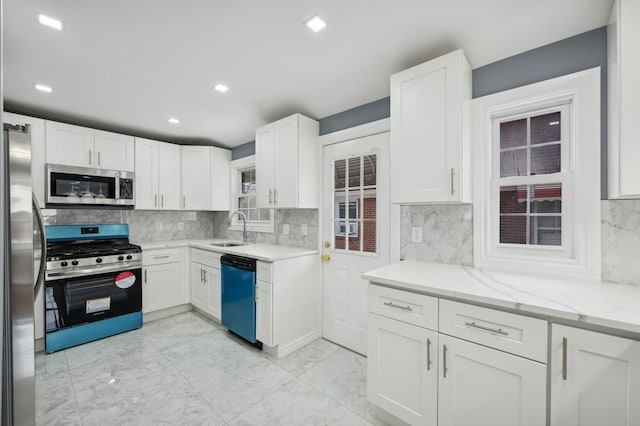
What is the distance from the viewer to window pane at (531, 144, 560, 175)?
1.76 metres

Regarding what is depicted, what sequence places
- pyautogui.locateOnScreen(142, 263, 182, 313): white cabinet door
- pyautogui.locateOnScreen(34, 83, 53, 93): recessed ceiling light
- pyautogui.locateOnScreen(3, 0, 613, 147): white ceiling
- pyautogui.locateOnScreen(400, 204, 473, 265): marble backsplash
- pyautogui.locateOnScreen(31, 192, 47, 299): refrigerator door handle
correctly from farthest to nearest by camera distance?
pyautogui.locateOnScreen(142, 263, 182, 313): white cabinet door
pyautogui.locateOnScreen(34, 83, 53, 93): recessed ceiling light
pyautogui.locateOnScreen(400, 204, 473, 265): marble backsplash
pyautogui.locateOnScreen(3, 0, 613, 147): white ceiling
pyautogui.locateOnScreen(31, 192, 47, 299): refrigerator door handle

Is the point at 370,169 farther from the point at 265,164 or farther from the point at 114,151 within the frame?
the point at 114,151

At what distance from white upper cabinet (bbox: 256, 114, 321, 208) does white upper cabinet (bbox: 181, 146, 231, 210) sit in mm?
1257

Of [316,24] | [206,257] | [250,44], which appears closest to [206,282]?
[206,257]

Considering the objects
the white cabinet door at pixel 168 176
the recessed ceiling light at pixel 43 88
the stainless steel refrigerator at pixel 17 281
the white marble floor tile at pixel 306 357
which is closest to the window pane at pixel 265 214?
the white cabinet door at pixel 168 176

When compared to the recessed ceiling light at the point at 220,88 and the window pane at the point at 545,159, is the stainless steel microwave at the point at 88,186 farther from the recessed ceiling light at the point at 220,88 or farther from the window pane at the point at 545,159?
the window pane at the point at 545,159

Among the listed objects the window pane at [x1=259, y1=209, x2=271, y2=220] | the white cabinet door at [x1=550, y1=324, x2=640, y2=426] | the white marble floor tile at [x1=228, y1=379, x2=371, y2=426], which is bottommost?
the white marble floor tile at [x1=228, y1=379, x2=371, y2=426]

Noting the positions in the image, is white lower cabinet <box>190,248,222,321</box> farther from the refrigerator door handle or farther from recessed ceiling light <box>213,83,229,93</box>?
the refrigerator door handle

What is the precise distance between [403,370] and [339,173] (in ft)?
6.10

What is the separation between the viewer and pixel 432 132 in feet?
6.03

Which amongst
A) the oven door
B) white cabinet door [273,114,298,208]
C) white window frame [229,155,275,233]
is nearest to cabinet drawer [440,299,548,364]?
white cabinet door [273,114,298,208]

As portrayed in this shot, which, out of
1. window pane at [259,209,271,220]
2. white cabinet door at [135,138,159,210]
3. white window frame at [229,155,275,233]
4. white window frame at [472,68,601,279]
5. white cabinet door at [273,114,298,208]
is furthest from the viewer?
white window frame at [229,155,275,233]

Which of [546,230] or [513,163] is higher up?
[513,163]

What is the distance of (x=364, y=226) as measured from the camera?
265 cm
